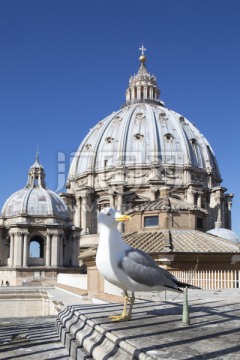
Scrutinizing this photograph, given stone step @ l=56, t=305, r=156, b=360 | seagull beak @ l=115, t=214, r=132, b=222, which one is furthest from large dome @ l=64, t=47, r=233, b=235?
seagull beak @ l=115, t=214, r=132, b=222

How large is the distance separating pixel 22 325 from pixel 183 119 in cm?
7317

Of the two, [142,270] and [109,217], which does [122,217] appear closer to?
[109,217]

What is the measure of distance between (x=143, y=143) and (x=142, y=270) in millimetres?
67663

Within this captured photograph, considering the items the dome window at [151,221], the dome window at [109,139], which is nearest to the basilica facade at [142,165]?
the dome window at [109,139]

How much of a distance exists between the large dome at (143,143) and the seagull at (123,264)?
60.7m

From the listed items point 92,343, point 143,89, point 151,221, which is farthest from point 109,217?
point 143,89

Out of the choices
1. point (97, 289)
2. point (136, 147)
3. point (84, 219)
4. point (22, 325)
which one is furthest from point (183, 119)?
point (22, 325)

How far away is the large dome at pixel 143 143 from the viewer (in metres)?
70.7

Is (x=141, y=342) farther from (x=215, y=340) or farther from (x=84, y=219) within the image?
(x=84, y=219)

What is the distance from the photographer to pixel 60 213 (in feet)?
142

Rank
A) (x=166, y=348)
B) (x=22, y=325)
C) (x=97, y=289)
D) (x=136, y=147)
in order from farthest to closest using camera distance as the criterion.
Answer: (x=136, y=147)
(x=97, y=289)
(x=22, y=325)
(x=166, y=348)

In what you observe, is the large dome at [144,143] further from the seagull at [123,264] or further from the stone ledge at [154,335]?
the seagull at [123,264]

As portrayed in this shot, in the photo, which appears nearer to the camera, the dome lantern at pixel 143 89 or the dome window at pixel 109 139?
the dome window at pixel 109 139

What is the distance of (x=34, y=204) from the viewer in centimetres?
4216
